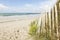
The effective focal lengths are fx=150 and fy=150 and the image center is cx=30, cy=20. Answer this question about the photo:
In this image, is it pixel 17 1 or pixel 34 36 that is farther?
pixel 17 1

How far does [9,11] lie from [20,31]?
43.1 inches

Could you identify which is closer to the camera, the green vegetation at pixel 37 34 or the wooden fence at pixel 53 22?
the wooden fence at pixel 53 22

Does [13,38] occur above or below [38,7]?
below

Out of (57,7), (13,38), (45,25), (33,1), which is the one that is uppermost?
(33,1)

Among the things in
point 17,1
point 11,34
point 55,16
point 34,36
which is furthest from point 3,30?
point 55,16

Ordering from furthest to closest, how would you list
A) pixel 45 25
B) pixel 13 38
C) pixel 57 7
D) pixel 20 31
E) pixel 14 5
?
pixel 14 5 < pixel 20 31 < pixel 13 38 < pixel 45 25 < pixel 57 7

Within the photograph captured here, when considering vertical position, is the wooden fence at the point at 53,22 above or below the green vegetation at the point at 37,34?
above

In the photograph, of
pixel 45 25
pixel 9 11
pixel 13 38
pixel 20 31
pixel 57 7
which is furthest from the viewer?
pixel 9 11

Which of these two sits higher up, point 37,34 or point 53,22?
point 53,22

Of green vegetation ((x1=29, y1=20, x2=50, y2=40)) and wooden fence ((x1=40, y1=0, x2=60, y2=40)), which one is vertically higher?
wooden fence ((x1=40, y1=0, x2=60, y2=40))

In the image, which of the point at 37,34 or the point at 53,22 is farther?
the point at 37,34

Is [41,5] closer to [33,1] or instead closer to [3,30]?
[33,1]

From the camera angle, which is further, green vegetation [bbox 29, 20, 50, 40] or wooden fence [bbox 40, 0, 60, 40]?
green vegetation [bbox 29, 20, 50, 40]

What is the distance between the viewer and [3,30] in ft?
11.4
